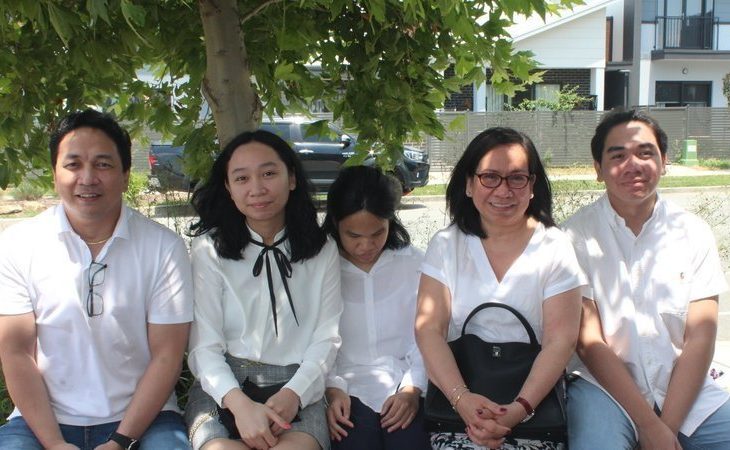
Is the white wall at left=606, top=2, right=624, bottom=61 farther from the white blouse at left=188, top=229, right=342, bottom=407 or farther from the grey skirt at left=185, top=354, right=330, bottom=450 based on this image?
the grey skirt at left=185, top=354, right=330, bottom=450

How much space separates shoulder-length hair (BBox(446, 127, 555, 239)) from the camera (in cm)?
288

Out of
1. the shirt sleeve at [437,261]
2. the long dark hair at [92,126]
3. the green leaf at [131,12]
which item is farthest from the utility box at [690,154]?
the green leaf at [131,12]

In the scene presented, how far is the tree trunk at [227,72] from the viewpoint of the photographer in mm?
3400

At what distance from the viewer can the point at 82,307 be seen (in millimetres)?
2615

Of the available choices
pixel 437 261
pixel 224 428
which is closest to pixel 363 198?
pixel 437 261

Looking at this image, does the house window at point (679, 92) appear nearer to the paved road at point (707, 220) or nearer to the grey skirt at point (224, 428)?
the paved road at point (707, 220)

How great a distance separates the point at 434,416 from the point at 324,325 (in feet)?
1.88

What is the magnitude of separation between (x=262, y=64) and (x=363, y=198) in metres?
1.45

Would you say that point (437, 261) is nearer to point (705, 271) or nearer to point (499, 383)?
point (499, 383)

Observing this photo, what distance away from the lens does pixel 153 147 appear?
9.82 meters

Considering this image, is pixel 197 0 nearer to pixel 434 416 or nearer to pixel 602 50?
pixel 434 416

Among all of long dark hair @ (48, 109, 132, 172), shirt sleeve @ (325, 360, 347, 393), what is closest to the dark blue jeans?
shirt sleeve @ (325, 360, 347, 393)

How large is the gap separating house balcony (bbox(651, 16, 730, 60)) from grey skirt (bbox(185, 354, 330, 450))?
2749 centimetres

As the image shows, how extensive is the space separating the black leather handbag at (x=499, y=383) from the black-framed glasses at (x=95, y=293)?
1294 mm
